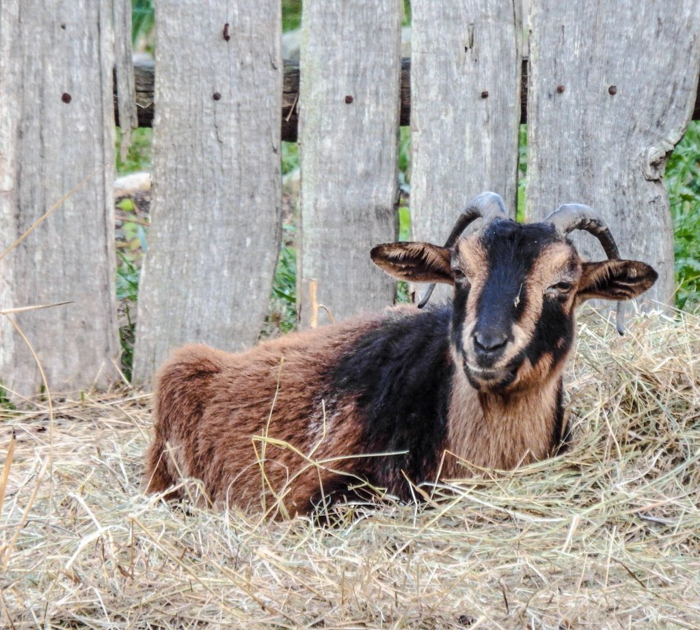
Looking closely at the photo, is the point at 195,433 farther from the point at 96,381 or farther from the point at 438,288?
the point at 438,288

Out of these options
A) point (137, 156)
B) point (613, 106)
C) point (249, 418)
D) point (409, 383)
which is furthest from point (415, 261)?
point (137, 156)

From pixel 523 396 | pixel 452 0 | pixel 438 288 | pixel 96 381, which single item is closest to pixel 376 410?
pixel 523 396

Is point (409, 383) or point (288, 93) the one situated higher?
point (288, 93)

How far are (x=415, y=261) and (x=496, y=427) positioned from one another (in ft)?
2.73

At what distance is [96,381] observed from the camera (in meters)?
6.36

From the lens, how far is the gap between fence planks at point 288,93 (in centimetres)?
627

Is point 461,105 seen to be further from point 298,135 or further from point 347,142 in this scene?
point 298,135

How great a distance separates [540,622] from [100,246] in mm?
3624

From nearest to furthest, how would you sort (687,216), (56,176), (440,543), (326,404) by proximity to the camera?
(440,543), (326,404), (56,176), (687,216)

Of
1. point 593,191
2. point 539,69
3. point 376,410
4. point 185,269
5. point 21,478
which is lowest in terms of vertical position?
point 21,478

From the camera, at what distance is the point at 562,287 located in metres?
4.78

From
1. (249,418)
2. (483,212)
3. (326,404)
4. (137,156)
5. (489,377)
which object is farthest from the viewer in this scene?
(137,156)

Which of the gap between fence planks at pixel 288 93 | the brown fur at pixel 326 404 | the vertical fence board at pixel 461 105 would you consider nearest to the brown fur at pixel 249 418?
the brown fur at pixel 326 404

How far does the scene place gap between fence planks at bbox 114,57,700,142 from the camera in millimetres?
6273
